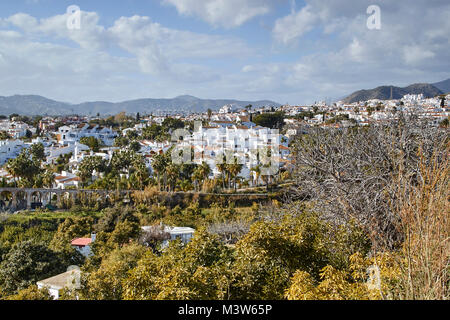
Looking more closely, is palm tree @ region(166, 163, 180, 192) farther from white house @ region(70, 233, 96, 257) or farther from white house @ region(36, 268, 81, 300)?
white house @ region(36, 268, 81, 300)

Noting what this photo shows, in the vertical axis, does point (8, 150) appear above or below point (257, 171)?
above

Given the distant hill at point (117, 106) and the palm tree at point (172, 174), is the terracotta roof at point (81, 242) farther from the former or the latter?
the distant hill at point (117, 106)

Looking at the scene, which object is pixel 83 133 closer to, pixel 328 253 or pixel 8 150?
pixel 8 150

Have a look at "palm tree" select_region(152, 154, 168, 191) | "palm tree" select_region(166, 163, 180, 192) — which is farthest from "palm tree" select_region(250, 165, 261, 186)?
"palm tree" select_region(152, 154, 168, 191)

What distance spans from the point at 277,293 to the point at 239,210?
59.6 ft

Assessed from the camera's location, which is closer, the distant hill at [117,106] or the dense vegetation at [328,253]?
the dense vegetation at [328,253]

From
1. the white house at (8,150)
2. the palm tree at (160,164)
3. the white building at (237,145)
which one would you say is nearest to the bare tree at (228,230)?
the palm tree at (160,164)

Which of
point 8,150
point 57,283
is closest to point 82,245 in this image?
point 57,283

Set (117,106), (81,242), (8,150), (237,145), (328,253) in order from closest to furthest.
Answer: (328,253) → (81,242) → (237,145) → (8,150) → (117,106)

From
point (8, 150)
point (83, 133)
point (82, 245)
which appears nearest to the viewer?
point (82, 245)

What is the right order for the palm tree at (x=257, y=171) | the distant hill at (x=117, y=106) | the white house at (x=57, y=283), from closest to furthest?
1. the white house at (x=57, y=283)
2. the palm tree at (x=257, y=171)
3. the distant hill at (x=117, y=106)

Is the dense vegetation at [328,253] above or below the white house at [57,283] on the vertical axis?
above

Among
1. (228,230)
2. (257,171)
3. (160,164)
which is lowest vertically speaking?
(228,230)

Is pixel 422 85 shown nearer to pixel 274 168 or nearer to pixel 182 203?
pixel 274 168
